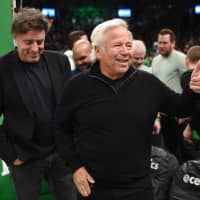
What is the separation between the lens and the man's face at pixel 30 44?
7.35ft

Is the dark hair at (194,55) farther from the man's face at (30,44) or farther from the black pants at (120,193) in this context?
the black pants at (120,193)

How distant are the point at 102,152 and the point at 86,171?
0.44 feet

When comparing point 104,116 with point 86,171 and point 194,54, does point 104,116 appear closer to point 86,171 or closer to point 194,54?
point 86,171

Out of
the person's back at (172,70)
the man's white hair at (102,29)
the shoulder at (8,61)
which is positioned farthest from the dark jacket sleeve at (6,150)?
the person's back at (172,70)

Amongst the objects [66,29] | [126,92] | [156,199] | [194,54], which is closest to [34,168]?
[126,92]

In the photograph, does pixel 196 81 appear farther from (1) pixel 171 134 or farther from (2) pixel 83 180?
(1) pixel 171 134

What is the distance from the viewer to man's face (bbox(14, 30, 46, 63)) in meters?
2.24

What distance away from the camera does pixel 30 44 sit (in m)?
2.26

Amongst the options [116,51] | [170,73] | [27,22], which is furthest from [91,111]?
[170,73]

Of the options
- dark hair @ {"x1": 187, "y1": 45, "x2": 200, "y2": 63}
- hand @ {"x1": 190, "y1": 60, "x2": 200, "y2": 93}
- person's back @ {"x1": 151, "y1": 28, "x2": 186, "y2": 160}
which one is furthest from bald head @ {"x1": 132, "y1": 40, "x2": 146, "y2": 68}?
hand @ {"x1": 190, "y1": 60, "x2": 200, "y2": 93}

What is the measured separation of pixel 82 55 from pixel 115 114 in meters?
1.54

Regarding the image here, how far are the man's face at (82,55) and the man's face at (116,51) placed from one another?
1441mm

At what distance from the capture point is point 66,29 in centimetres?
1933

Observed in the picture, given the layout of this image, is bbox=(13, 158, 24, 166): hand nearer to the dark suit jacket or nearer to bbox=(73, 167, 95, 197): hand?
the dark suit jacket
